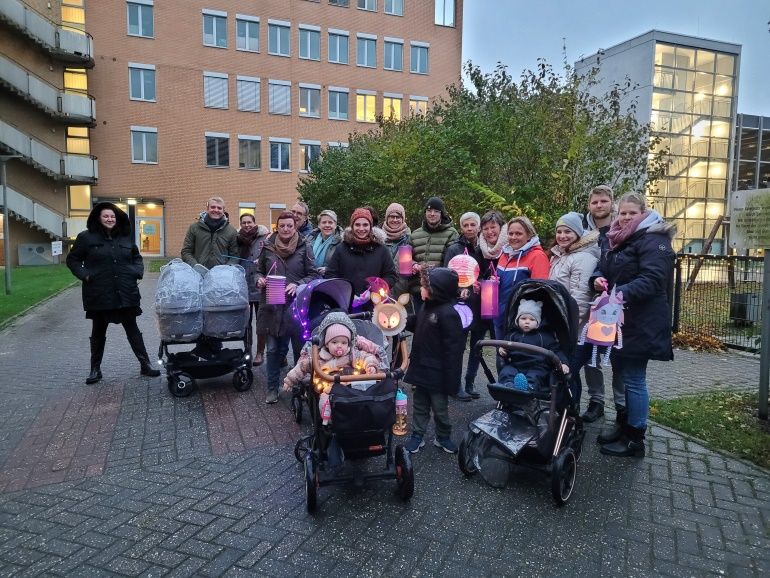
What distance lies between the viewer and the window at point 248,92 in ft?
105

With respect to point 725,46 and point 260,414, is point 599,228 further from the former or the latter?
point 725,46

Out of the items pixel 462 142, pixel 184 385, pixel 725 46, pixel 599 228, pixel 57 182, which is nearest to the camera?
pixel 599 228

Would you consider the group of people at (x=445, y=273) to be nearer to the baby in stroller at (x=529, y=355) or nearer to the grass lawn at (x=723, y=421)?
the baby in stroller at (x=529, y=355)

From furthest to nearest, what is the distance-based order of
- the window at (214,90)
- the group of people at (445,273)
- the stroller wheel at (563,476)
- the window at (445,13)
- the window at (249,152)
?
1. the window at (445,13)
2. the window at (249,152)
3. the window at (214,90)
4. the group of people at (445,273)
5. the stroller wheel at (563,476)

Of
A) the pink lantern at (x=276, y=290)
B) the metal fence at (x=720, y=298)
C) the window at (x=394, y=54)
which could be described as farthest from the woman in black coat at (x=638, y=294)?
the window at (x=394, y=54)

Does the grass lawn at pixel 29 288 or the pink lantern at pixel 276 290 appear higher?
the pink lantern at pixel 276 290

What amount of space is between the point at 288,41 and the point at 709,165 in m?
25.3

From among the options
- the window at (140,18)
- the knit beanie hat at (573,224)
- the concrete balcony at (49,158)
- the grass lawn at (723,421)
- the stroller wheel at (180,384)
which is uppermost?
the window at (140,18)

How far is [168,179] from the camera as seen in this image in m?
30.7

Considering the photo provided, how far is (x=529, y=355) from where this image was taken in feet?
13.2

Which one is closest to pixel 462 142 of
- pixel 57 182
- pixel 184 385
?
pixel 184 385

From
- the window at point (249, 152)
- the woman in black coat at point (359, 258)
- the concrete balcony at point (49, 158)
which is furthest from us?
the window at point (249, 152)

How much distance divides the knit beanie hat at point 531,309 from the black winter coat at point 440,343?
1.66 feet

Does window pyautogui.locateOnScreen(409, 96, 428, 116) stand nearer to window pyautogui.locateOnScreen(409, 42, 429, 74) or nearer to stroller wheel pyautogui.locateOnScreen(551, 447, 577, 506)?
window pyautogui.locateOnScreen(409, 42, 429, 74)
